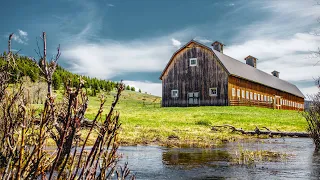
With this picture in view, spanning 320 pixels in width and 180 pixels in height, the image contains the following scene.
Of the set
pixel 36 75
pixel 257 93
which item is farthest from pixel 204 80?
pixel 36 75

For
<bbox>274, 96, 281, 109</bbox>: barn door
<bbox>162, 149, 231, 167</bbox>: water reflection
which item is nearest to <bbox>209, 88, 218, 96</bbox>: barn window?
<bbox>274, 96, 281, 109</bbox>: barn door

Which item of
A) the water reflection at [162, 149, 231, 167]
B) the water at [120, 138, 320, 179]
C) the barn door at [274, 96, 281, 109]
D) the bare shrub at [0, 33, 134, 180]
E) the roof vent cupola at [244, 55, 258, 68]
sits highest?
the roof vent cupola at [244, 55, 258, 68]

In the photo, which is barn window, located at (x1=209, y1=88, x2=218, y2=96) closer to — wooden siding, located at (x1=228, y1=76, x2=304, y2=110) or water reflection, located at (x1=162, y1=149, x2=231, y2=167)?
Result: wooden siding, located at (x1=228, y1=76, x2=304, y2=110)

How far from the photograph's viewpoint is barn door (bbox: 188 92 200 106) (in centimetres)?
5209

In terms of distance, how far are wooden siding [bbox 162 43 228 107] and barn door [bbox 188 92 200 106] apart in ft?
1.45

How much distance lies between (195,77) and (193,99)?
321 cm

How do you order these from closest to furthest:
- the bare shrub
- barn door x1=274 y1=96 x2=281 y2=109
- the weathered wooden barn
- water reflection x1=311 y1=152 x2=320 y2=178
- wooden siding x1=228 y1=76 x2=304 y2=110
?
the bare shrub → water reflection x1=311 y1=152 x2=320 y2=178 → the weathered wooden barn → wooden siding x1=228 y1=76 x2=304 y2=110 → barn door x1=274 y1=96 x2=281 y2=109

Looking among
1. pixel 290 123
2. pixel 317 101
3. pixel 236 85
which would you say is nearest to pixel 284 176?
pixel 317 101

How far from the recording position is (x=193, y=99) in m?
52.4

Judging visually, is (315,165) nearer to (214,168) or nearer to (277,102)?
(214,168)

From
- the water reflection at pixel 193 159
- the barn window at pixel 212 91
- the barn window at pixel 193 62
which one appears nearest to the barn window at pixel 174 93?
the barn window at pixel 193 62

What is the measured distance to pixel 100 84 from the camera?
118125mm

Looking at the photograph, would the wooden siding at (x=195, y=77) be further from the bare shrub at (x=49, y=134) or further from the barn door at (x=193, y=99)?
the bare shrub at (x=49, y=134)

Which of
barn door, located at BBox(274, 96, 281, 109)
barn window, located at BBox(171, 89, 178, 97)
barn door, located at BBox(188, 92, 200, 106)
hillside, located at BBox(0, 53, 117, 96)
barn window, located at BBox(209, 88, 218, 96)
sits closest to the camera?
hillside, located at BBox(0, 53, 117, 96)
